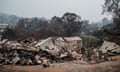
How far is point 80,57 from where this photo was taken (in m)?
27.1

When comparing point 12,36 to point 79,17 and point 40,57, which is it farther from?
point 40,57

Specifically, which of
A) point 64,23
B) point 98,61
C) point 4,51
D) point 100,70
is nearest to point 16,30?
point 64,23

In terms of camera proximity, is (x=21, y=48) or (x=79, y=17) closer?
(x=21, y=48)

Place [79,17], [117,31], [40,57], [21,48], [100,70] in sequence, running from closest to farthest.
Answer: [100,70], [40,57], [21,48], [117,31], [79,17]

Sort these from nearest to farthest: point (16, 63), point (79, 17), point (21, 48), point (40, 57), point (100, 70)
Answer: point (100, 70) < point (16, 63) < point (40, 57) < point (21, 48) < point (79, 17)

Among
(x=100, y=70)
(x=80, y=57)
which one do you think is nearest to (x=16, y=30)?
(x=80, y=57)

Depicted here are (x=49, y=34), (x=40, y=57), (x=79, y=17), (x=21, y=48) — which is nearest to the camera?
(x=40, y=57)

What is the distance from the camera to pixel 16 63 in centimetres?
2348

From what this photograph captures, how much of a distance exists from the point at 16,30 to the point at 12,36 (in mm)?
1920

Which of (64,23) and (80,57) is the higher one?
(64,23)

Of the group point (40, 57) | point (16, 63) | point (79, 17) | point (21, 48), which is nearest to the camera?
point (16, 63)

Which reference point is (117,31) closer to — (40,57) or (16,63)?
(40,57)

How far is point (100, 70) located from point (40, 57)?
336 inches

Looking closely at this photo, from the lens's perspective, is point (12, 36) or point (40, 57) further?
point (12, 36)
